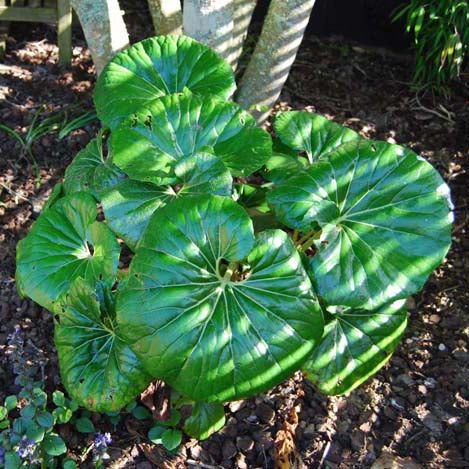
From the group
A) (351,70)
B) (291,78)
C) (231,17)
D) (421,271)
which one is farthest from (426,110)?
(421,271)

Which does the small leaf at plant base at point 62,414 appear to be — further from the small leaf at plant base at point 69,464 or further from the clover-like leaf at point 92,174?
the clover-like leaf at point 92,174

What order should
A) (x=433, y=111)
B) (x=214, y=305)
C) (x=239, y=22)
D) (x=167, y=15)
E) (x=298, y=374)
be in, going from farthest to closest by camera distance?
1. (x=433, y=111)
2. (x=239, y=22)
3. (x=167, y=15)
4. (x=298, y=374)
5. (x=214, y=305)

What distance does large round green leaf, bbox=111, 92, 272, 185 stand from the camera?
1995mm

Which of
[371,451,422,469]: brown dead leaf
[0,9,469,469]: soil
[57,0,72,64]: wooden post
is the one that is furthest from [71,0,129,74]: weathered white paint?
[371,451,422,469]: brown dead leaf

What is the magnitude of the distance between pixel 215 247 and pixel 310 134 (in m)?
0.69

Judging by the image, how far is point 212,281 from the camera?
5.86 feet

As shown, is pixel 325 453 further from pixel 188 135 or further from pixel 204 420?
pixel 188 135

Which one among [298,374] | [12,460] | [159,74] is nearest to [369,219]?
[298,374]

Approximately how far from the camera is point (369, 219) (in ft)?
6.31

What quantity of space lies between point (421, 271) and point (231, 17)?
132cm

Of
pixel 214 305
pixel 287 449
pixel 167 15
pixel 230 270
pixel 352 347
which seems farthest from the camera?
pixel 167 15

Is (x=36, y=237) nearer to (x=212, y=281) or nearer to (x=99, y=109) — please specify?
(x=99, y=109)

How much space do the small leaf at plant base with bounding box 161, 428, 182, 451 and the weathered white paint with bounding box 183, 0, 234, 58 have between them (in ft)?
4.97

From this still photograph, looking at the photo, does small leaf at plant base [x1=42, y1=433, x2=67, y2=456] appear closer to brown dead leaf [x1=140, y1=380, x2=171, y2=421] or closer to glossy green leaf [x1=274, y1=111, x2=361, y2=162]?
brown dead leaf [x1=140, y1=380, x2=171, y2=421]
